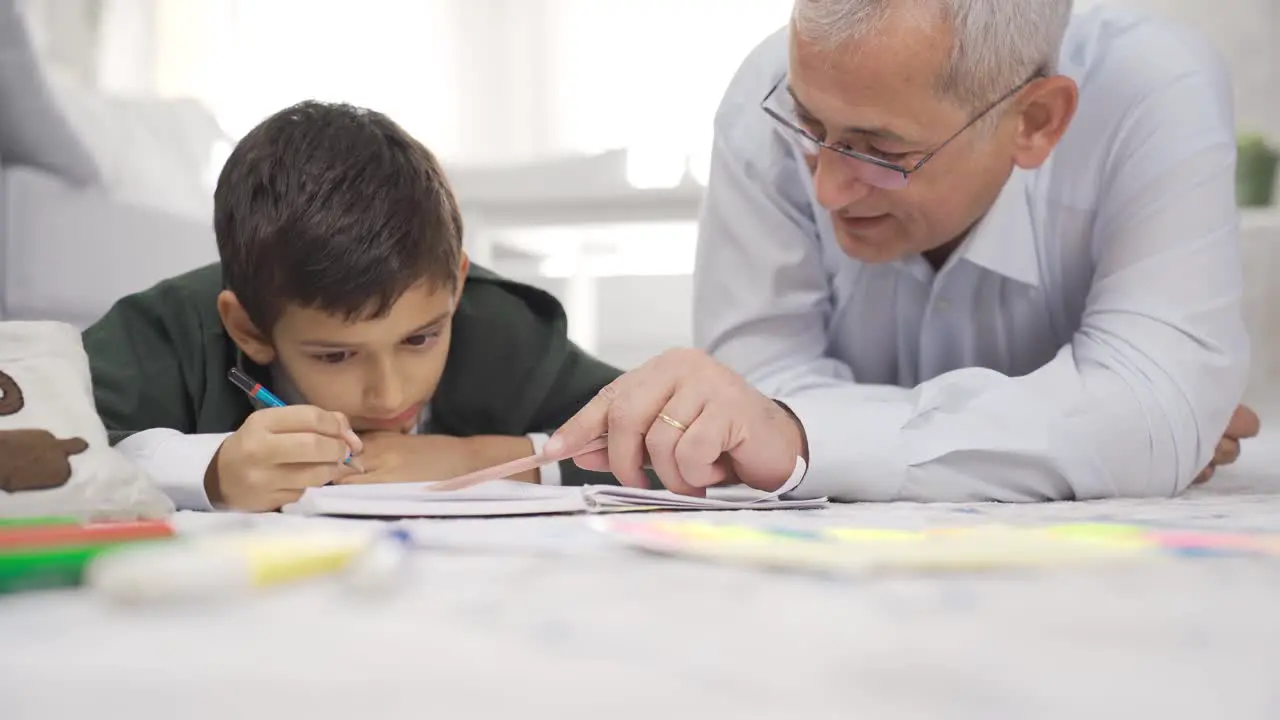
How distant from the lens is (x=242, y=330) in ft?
3.49

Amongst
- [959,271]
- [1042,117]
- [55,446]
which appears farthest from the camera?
[959,271]

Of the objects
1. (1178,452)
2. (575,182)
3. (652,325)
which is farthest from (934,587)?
(652,325)

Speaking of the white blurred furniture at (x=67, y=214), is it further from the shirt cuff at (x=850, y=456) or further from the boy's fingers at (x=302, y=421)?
the shirt cuff at (x=850, y=456)

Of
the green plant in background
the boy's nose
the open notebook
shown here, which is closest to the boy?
the boy's nose

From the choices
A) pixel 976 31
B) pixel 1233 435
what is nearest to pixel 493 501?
pixel 976 31

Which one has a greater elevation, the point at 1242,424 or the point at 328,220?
the point at 328,220

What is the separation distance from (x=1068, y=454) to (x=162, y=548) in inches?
30.1

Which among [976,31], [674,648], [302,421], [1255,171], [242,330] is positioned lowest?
[674,648]

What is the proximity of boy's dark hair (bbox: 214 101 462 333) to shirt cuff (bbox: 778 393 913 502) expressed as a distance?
41 centimetres

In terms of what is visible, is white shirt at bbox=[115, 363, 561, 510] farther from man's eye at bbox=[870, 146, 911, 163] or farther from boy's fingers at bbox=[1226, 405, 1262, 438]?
boy's fingers at bbox=[1226, 405, 1262, 438]

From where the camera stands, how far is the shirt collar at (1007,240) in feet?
3.80

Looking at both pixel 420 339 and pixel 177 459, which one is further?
pixel 420 339

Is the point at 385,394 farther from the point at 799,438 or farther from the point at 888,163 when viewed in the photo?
the point at 888,163

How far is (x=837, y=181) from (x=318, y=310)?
1.75 ft
